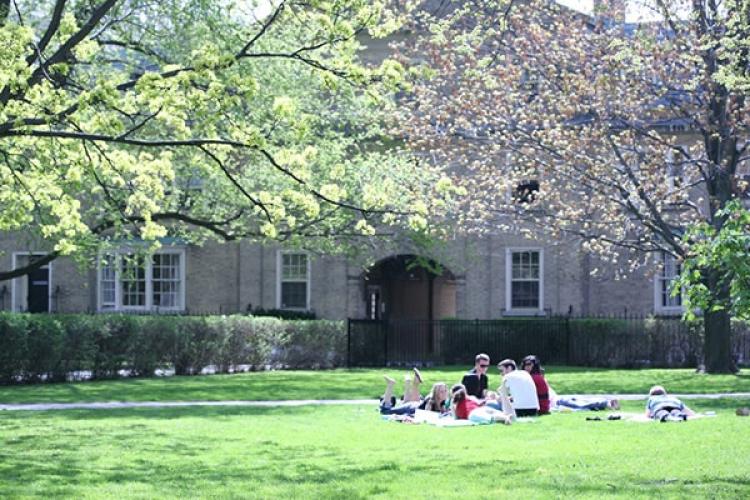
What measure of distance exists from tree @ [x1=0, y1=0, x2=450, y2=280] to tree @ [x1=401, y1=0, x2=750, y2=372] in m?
2.15

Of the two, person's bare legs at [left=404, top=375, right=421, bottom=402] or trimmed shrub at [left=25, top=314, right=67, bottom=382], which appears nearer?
person's bare legs at [left=404, top=375, right=421, bottom=402]

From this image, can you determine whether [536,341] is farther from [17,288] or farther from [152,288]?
[17,288]

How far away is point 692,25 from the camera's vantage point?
27594 mm

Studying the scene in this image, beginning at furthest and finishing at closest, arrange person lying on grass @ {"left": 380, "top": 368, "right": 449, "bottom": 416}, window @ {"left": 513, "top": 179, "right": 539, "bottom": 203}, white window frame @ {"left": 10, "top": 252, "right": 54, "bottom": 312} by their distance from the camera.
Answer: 1. white window frame @ {"left": 10, "top": 252, "right": 54, "bottom": 312}
2. window @ {"left": 513, "top": 179, "right": 539, "bottom": 203}
3. person lying on grass @ {"left": 380, "top": 368, "right": 449, "bottom": 416}

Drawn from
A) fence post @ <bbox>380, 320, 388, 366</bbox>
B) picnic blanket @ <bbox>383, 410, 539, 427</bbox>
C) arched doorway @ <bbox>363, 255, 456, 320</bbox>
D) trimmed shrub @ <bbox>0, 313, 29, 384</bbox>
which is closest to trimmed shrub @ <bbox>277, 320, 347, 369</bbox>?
fence post @ <bbox>380, 320, 388, 366</bbox>

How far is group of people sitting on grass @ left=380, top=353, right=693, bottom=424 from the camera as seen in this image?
58.6ft

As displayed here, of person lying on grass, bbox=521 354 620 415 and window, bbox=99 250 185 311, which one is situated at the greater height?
window, bbox=99 250 185 311

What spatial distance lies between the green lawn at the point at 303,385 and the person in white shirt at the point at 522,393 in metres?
5.49

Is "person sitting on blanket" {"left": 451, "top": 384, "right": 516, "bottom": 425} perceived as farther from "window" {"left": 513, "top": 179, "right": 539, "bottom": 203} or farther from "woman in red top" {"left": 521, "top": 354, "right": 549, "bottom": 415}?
"window" {"left": 513, "top": 179, "right": 539, "bottom": 203}

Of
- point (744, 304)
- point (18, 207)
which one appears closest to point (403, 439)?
point (744, 304)

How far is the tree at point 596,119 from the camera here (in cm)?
2773

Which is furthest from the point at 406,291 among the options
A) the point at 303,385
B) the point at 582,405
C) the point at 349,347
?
the point at 582,405

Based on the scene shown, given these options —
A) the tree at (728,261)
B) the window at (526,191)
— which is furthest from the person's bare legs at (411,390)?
the window at (526,191)

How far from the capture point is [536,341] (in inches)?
1437
